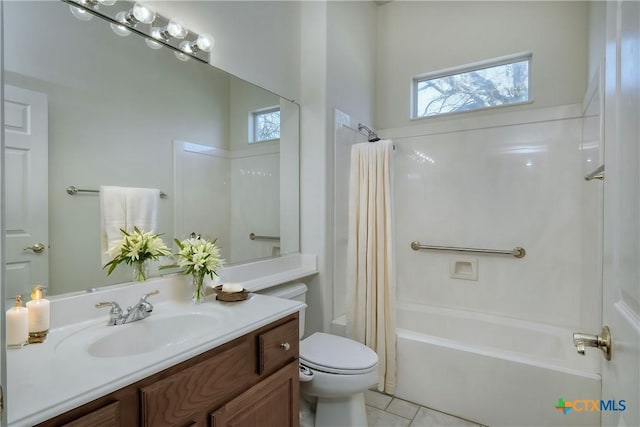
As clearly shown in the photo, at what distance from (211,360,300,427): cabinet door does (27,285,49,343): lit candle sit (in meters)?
0.58

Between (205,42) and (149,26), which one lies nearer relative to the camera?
(149,26)

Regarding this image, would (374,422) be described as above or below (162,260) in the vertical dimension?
below

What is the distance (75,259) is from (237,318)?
64 centimetres

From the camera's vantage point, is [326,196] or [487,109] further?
[487,109]

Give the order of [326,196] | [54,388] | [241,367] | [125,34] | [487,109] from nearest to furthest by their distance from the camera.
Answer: [54,388]
[241,367]
[125,34]
[326,196]
[487,109]

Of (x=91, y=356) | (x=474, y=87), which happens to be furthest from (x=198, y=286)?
(x=474, y=87)

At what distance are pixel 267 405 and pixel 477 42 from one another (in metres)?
3.04

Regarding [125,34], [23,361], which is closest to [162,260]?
[23,361]

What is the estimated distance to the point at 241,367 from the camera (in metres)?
1.12

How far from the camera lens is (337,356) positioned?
1.73 meters

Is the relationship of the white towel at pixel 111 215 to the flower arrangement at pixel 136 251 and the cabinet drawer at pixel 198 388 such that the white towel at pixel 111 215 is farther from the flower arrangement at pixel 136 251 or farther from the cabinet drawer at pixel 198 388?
the cabinet drawer at pixel 198 388

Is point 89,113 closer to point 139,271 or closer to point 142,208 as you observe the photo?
point 142,208

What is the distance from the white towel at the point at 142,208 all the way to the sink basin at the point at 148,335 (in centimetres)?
41

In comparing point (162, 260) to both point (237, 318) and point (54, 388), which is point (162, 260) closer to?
point (237, 318)
